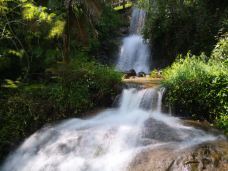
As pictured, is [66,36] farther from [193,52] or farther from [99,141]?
[193,52]

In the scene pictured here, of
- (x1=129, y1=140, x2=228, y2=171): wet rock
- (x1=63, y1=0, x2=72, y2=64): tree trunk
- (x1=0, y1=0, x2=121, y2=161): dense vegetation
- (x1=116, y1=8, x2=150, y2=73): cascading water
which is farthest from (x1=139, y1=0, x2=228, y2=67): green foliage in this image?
(x1=129, y1=140, x2=228, y2=171): wet rock

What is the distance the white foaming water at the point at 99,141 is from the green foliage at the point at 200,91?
2.31 feet

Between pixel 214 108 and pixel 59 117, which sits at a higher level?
pixel 214 108

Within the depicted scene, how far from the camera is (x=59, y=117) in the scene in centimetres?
1105

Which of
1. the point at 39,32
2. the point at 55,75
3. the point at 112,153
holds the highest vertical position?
the point at 39,32

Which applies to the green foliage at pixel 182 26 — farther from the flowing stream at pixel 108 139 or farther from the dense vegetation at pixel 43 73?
the flowing stream at pixel 108 139

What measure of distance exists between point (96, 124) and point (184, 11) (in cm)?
937

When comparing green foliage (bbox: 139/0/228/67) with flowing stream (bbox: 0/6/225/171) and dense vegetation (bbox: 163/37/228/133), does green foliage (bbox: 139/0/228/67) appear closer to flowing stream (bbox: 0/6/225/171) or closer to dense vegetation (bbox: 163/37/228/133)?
dense vegetation (bbox: 163/37/228/133)

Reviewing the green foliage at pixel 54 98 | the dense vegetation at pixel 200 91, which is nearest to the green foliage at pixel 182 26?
the dense vegetation at pixel 200 91

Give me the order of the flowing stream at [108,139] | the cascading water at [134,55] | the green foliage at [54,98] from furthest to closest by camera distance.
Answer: the cascading water at [134,55] → the green foliage at [54,98] → the flowing stream at [108,139]

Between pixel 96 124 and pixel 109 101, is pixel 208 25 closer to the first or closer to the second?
pixel 109 101

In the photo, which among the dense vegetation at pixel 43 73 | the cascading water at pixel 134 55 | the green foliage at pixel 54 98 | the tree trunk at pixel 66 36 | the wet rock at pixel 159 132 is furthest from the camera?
the cascading water at pixel 134 55

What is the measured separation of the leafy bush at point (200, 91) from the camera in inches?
381

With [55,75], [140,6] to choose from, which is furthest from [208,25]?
[55,75]
